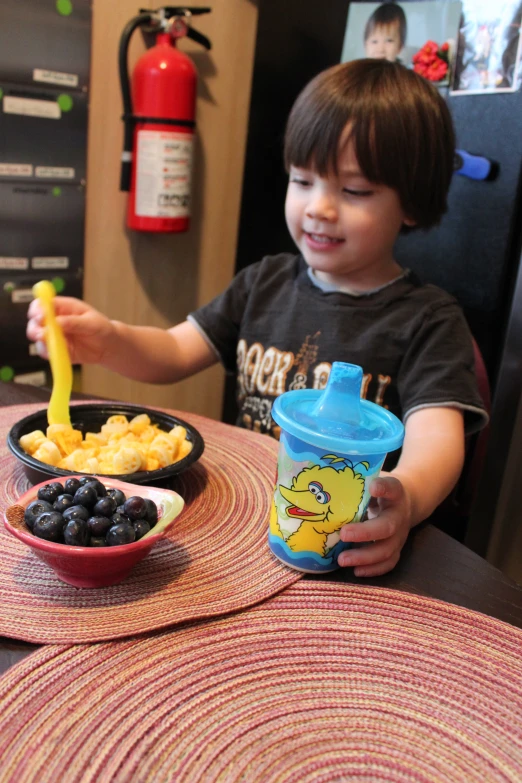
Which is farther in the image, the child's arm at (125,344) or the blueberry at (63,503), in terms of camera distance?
the child's arm at (125,344)

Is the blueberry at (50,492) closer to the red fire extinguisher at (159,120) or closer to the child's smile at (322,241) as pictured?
the child's smile at (322,241)

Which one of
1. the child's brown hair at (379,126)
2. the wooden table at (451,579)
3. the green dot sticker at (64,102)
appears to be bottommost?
the wooden table at (451,579)

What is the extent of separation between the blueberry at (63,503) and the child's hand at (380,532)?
0.25m

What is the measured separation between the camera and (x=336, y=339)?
1.07 m

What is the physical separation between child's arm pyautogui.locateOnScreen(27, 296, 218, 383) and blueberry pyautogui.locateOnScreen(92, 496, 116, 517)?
358 mm

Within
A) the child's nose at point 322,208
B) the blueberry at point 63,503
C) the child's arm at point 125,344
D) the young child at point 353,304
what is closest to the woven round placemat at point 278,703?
the blueberry at point 63,503

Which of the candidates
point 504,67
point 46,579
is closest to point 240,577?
point 46,579

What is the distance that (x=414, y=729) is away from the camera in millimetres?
446

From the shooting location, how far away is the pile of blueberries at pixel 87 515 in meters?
0.53

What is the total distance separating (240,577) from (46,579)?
17 centimetres

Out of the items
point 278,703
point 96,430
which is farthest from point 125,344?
point 278,703

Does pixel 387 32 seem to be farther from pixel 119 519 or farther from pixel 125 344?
pixel 119 519

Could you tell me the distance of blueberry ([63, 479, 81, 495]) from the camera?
59 centimetres

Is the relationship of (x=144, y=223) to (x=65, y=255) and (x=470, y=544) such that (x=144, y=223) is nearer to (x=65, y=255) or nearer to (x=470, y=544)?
(x=65, y=255)
